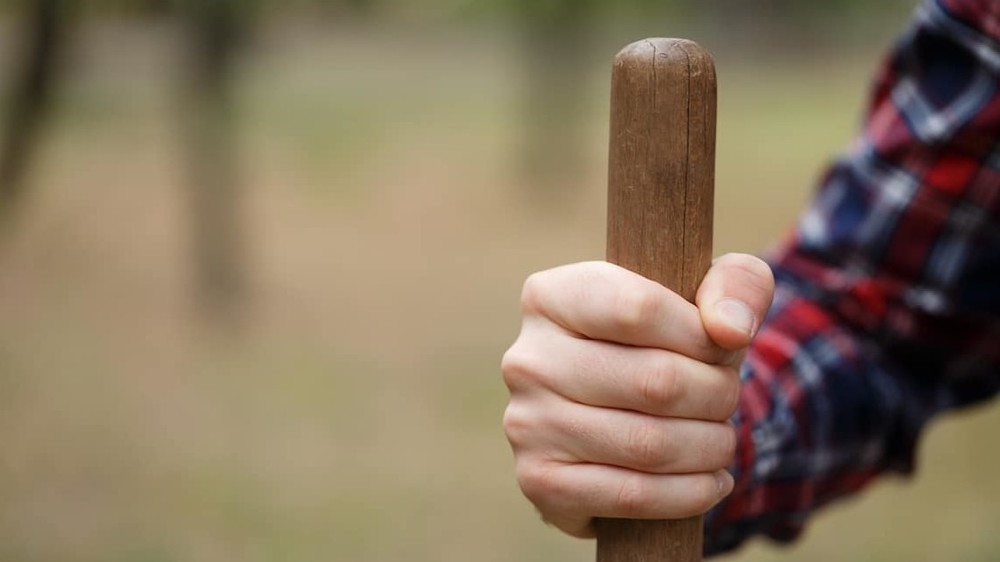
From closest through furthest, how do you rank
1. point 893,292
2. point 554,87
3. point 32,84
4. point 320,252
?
point 893,292 < point 32,84 < point 320,252 < point 554,87

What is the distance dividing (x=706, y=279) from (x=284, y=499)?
3.56m

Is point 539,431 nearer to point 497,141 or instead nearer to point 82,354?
point 82,354

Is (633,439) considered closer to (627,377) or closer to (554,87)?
(627,377)

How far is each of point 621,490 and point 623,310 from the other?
0.14 m

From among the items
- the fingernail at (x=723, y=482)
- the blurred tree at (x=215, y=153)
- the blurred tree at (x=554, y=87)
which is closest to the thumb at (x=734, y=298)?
the fingernail at (x=723, y=482)

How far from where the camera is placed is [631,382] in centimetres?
86

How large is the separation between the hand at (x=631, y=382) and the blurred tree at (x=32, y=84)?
3.54m

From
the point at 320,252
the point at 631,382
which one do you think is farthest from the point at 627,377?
the point at 320,252

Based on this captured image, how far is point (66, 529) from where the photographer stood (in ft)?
13.2

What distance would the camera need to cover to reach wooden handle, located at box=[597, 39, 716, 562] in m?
0.85

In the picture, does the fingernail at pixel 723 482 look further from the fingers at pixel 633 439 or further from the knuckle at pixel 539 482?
the knuckle at pixel 539 482

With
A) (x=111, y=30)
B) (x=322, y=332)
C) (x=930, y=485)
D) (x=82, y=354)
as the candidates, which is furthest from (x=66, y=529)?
(x=930, y=485)

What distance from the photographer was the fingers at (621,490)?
0.88 meters

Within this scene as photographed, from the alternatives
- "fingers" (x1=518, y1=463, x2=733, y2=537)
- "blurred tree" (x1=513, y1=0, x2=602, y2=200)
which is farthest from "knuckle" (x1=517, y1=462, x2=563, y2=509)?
"blurred tree" (x1=513, y1=0, x2=602, y2=200)
